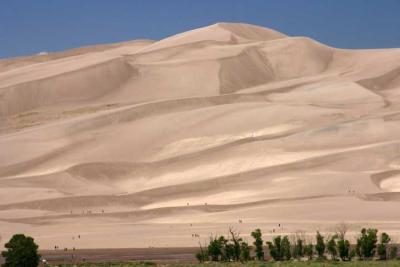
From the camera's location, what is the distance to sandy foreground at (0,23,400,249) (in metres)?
57.5

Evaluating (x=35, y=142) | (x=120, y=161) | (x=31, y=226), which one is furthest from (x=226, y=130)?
(x=31, y=226)

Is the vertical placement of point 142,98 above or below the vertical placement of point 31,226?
above

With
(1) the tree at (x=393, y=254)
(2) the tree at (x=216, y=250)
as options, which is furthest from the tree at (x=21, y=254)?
(1) the tree at (x=393, y=254)

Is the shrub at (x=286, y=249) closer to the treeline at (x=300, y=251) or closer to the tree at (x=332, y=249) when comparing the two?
the treeline at (x=300, y=251)

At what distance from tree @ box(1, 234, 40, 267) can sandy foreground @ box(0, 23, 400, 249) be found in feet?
40.0

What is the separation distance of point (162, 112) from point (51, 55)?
4983cm

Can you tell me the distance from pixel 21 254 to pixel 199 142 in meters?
46.2

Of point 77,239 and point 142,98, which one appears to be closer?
point 77,239

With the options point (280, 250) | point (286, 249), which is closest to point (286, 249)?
point (286, 249)

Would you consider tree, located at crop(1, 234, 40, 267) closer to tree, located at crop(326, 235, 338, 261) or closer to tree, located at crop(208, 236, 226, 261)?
tree, located at crop(208, 236, 226, 261)

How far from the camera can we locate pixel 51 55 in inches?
5438

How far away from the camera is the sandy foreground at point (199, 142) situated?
57.5 m

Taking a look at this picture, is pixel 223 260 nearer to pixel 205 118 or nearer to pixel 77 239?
pixel 77 239

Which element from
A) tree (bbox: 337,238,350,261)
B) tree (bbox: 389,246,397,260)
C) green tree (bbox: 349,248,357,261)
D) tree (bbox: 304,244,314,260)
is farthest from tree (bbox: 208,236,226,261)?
tree (bbox: 389,246,397,260)
